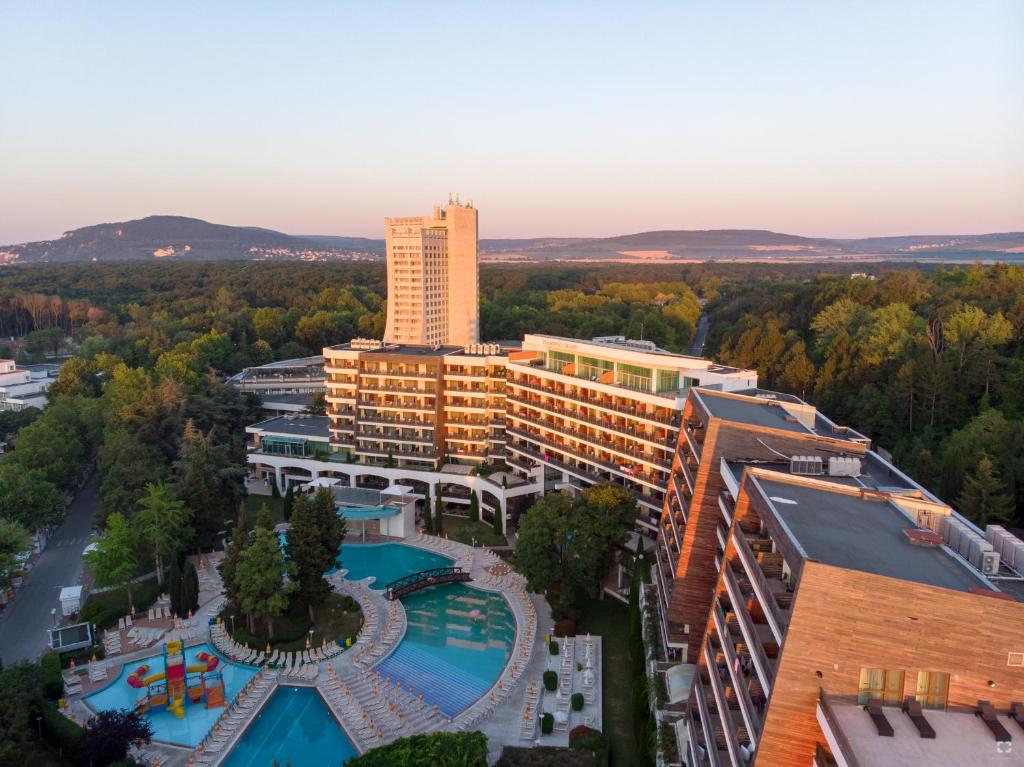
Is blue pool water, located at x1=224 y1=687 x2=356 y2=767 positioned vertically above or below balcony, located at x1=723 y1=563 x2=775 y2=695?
below

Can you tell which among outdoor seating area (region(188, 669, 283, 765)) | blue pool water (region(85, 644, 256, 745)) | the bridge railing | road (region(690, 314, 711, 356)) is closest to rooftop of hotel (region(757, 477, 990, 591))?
outdoor seating area (region(188, 669, 283, 765))

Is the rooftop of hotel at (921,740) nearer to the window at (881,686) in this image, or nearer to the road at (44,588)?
the window at (881,686)

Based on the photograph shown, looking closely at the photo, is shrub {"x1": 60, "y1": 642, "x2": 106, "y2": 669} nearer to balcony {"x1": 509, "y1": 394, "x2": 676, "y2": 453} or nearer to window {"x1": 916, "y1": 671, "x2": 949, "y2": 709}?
balcony {"x1": 509, "y1": 394, "x2": 676, "y2": 453}

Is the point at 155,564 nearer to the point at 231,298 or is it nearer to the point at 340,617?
the point at 340,617

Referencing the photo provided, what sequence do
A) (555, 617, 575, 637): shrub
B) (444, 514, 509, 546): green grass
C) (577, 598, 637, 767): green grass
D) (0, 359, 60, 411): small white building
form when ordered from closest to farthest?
1. (577, 598, 637, 767): green grass
2. (555, 617, 575, 637): shrub
3. (444, 514, 509, 546): green grass
4. (0, 359, 60, 411): small white building

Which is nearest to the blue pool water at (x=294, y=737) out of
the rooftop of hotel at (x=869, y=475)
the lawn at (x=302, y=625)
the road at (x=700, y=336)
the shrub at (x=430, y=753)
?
the lawn at (x=302, y=625)

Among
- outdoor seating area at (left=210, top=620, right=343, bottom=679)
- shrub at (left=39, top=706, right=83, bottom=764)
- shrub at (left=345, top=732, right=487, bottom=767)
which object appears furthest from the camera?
outdoor seating area at (left=210, top=620, right=343, bottom=679)
